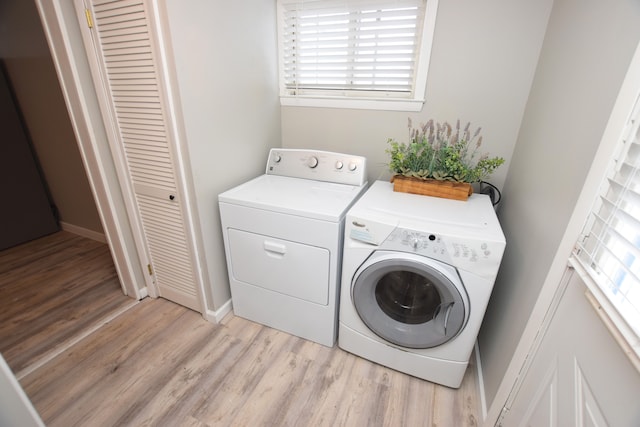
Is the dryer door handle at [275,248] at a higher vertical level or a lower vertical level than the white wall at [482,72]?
lower

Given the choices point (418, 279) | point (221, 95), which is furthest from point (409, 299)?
point (221, 95)

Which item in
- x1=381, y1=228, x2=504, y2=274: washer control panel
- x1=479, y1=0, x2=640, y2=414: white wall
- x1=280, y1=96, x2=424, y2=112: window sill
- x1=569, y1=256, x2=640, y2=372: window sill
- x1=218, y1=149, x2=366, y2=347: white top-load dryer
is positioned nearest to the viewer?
x1=569, y1=256, x2=640, y2=372: window sill

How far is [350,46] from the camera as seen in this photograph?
1799 mm

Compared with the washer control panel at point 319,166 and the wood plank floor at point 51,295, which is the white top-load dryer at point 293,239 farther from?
the wood plank floor at point 51,295

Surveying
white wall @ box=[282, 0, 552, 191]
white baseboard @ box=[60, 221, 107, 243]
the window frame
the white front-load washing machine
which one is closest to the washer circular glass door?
the white front-load washing machine

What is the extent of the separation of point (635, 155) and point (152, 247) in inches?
88.4

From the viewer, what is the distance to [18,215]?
2.61 meters

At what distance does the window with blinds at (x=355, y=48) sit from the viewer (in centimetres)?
164

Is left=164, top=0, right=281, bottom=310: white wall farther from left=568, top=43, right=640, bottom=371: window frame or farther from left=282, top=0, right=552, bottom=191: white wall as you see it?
left=568, top=43, right=640, bottom=371: window frame

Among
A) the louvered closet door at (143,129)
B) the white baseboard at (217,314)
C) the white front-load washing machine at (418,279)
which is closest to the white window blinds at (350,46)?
the white front-load washing machine at (418,279)

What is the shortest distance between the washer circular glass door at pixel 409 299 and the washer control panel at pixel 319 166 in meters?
0.63

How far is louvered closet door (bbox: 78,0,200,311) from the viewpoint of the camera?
1300mm

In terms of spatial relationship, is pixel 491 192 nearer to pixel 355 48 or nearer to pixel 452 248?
pixel 452 248

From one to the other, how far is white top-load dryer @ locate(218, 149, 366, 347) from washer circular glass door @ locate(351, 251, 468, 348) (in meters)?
0.19
